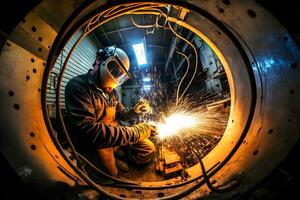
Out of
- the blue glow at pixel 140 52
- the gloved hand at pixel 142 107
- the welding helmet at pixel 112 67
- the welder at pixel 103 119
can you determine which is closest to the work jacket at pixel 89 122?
the welder at pixel 103 119

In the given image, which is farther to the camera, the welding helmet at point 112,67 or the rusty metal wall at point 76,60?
the rusty metal wall at point 76,60

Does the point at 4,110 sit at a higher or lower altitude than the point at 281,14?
lower

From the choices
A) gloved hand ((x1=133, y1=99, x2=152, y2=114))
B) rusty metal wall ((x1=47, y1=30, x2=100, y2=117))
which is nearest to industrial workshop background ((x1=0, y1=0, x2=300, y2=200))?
gloved hand ((x1=133, y1=99, x2=152, y2=114))

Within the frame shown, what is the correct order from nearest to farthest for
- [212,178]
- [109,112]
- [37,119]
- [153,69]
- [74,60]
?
[37,119] → [212,178] → [109,112] → [74,60] → [153,69]

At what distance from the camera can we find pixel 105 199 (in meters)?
1.36

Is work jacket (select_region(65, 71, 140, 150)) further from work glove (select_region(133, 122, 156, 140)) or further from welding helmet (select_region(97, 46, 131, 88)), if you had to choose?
welding helmet (select_region(97, 46, 131, 88))

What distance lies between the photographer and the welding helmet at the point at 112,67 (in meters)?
2.94

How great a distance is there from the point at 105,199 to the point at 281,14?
5.55ft

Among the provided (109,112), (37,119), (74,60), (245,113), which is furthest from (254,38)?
(74,60)

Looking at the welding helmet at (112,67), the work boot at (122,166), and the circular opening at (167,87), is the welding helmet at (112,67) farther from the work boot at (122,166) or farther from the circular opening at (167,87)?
the work boot at (122,166)

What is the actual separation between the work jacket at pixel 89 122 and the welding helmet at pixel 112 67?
Result: 0.22 m

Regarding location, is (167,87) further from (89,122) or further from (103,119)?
(89,122)

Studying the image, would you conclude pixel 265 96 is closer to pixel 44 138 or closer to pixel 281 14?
pixel 281 14

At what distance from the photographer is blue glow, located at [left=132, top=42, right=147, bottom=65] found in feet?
27.0
